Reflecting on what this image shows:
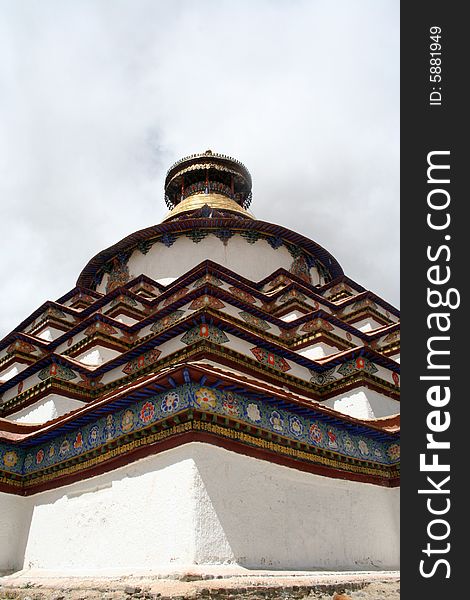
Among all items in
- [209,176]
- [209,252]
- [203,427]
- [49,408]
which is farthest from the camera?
[209,176]

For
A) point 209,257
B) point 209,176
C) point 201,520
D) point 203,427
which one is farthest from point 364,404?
point 209,176

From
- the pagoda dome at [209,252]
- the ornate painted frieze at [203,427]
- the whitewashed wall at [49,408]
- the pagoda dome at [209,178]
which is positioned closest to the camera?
the ornate painted frieze at [203,427]

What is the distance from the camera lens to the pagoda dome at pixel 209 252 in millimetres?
16703

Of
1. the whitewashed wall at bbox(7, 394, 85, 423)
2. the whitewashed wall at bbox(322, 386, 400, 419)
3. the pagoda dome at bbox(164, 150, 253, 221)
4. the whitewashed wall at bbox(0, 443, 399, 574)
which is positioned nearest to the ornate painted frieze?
the whitewashed wall at bbox(0, 443, 399, 574)

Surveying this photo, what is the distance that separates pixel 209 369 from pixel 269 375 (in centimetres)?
366

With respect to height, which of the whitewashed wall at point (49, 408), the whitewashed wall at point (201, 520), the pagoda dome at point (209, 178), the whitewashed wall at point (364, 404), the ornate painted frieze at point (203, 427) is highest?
the pagoda dome at point (209, 178)

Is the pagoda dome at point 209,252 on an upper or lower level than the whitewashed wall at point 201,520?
upper

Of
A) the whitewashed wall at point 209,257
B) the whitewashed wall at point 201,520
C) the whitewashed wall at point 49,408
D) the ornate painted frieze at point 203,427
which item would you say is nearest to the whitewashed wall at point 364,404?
the ornate painted frieze at point 203,427

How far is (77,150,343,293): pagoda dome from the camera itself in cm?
1670

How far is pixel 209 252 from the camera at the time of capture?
54.7ft

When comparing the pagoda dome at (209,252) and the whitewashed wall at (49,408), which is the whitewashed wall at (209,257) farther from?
the whitewashed wall at (49,408)

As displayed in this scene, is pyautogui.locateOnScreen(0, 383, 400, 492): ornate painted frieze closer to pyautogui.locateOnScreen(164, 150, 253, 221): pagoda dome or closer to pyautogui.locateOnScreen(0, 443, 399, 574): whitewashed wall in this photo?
pyautogui.locateOnScreen(0, 443, 399, 574): whitewashed wall

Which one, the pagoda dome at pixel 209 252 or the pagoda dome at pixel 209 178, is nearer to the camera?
the pagoda dome at pixel 209 252

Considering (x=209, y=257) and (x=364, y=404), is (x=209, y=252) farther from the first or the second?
(x=364, y=404)
